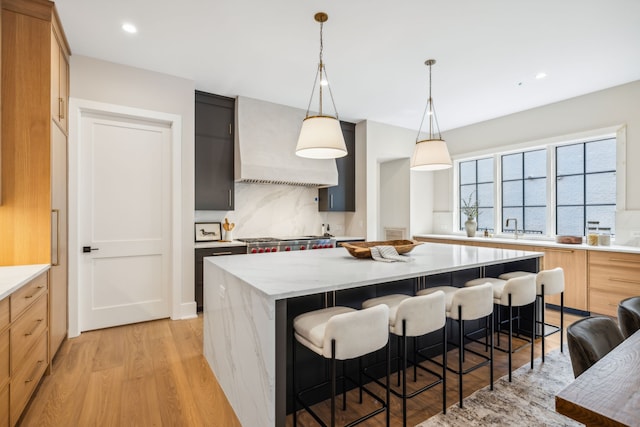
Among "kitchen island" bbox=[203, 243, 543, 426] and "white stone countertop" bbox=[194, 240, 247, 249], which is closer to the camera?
"kitchen island" bbox=[203, 243, 543, 426]

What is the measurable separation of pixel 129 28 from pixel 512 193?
18.0 feet

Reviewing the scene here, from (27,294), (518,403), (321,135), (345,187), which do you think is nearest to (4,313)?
(27,294)

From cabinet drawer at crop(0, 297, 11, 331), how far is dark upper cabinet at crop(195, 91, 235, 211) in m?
2.46

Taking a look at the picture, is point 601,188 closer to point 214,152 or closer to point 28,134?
point 214,152

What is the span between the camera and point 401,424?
73.5 inches

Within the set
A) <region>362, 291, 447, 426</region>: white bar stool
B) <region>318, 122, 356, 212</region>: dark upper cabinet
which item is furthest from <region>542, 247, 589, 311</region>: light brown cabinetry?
<region>318, 122, 356, 212</region>: dark upper cabinet

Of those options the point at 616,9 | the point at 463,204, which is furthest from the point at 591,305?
the point at 616,9

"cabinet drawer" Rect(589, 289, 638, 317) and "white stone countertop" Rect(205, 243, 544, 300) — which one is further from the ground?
"white stone countertop" Rect(205, 243, 544, 300)

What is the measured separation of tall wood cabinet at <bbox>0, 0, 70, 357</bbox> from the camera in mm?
2307

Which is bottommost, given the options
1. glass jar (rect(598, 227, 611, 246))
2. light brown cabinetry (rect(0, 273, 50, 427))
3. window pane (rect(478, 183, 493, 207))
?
light brown cabinetry (rect(0, 273, 50, 427))

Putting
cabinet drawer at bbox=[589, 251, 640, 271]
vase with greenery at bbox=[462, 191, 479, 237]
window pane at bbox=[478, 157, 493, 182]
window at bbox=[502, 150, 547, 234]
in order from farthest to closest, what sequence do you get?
1. window pane at bbox=[478, 157, 493, 182]
2. vase with greenery at bbox=[462, 191, 479, 237]
3. window at bbox=[502, 150, 547, 234]
4. cabinet drawer at bbox=[589, 251, 640, 271]

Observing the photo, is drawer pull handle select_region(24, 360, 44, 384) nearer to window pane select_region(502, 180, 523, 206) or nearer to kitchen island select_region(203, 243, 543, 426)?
kitchen island select_region(203, 243, 543, 426)

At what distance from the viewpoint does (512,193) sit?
5.18 meters

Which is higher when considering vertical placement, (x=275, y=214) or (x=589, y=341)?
(x=275, y=214)
